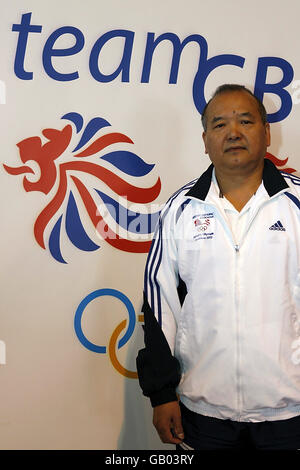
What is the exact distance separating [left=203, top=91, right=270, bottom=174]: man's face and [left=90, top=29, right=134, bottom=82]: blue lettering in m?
0.54

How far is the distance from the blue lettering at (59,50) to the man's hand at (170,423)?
129 centimetres

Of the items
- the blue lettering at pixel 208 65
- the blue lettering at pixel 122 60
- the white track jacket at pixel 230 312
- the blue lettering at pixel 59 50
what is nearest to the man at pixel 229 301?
the white track jacket at pixel 230 312

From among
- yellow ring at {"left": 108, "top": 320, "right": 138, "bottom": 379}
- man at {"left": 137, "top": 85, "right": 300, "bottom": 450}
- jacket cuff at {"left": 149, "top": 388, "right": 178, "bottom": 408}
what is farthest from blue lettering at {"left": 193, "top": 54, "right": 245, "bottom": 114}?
jacket cuff at {"left": 149, "top": 388, "right": 178, "bottom": 408}

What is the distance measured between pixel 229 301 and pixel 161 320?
233 mm

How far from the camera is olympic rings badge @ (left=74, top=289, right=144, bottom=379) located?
1.83m

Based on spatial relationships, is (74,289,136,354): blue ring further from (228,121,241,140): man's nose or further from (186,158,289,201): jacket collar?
(228,121,241,140): man's nose

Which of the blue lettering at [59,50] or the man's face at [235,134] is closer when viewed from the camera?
the man's face at [235,134]

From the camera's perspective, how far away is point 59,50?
1.80 m

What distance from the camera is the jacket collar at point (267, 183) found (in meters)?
1.35

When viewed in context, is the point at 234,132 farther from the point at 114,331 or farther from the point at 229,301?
the point at 114,331

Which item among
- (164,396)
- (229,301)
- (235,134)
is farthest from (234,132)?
(164,396)

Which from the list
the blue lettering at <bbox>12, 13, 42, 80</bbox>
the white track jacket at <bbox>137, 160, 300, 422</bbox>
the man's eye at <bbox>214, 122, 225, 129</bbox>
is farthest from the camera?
the blue lettering at <bbox>12, 13, 42, 80</bbox>

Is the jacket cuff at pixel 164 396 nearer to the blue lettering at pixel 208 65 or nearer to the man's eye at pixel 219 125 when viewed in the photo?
the man's eye at pixel 219 125
